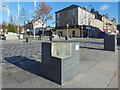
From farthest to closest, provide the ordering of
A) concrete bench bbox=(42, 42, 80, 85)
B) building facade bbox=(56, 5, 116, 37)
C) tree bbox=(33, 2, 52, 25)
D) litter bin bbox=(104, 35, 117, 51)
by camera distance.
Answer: building facade bbox=(56, 5, 116, 37) < tree bbox=(33, 2, 52, 25) < litter bin bbox=(104, 35, 117, 51) < concrete bench bbox=(42, 42, 80, 85)

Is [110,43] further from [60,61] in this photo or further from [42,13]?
[42,13]

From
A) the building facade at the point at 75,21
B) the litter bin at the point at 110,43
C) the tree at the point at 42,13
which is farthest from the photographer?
the building facade at the point at 75,21

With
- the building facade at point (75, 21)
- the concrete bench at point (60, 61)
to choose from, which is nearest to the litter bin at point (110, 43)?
the concrete bench at point (60, 61)

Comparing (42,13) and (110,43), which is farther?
(42,13)

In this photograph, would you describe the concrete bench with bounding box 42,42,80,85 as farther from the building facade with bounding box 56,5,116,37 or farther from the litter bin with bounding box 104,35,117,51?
the building facade with bounding box 56,5,116,37

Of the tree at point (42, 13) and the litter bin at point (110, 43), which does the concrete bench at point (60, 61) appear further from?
the tree at point (42, 13)

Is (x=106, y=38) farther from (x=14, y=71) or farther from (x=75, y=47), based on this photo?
(x=14, y=71)

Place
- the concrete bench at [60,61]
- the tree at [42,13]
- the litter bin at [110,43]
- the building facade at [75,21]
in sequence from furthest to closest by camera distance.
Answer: the building facade at [75,21] < the tree at [42,13] < the litter bin at [110,43] < the concrete bench at [60,61]

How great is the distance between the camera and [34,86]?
14.4ft

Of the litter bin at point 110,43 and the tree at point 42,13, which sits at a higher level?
the tree at point 42,13

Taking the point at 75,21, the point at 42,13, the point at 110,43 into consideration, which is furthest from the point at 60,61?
the point at 75,21

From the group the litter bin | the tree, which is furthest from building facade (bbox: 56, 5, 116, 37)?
the litter bin

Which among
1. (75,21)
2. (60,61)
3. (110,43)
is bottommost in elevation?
(60,61)

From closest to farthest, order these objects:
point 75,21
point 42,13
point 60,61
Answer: point 60,61 < point 42,13 < point 75,21
